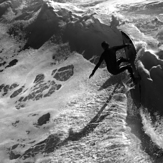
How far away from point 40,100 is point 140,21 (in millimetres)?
6177

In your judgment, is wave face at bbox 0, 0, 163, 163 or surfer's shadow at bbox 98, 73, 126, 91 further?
surfer's shadow at bbox 98, 73, 126, 91

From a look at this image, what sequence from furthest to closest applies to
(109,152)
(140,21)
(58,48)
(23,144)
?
(140,21) → (58,48) → (23,144) → (109,152)

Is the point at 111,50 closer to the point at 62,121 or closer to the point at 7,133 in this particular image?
the point at 62,121

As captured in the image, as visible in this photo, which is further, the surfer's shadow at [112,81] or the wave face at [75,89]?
the surfer's shadow at [112,81]

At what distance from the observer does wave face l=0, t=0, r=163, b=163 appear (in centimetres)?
632

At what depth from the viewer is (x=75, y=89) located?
336 inches

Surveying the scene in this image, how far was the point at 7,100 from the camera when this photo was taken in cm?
905

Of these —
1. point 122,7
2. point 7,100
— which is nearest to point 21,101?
point 7,100

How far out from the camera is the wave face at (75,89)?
6324mm

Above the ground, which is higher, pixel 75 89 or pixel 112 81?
pixel 112 81

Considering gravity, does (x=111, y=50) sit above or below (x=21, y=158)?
above

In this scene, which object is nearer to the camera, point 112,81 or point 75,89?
point 112,81

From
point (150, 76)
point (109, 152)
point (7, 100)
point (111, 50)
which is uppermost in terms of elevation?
point (111, 50)

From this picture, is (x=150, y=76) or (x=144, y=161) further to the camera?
(x=150, y=76)
